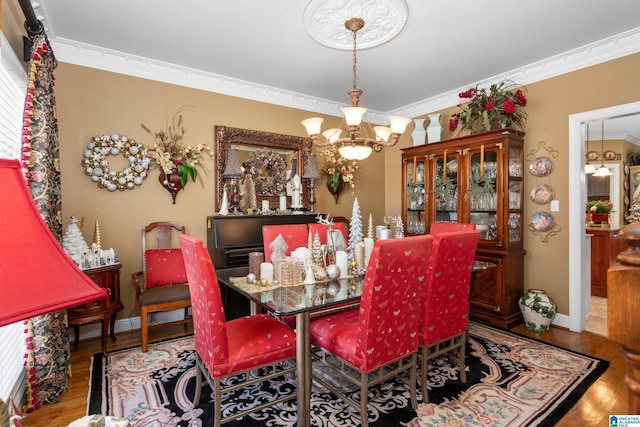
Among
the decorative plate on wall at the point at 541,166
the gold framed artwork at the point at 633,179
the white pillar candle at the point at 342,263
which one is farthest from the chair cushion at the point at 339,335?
the gold framed artwork at the point at 633,179

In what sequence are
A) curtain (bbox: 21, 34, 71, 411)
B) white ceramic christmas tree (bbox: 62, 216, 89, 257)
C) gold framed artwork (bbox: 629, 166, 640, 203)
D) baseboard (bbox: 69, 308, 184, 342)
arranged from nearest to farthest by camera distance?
curtain (bbox: 21, 34, 71, 411), white ceramic christmas tree (bbox: 62, 216, 89, 257), baseboard (bbox: 69, 308, 184, 342), gold framed artwork (bbox: 629, 166, 640, 203)

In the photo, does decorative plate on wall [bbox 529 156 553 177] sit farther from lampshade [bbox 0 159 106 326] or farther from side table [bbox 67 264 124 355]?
side table [bbox 67 264 124 355]

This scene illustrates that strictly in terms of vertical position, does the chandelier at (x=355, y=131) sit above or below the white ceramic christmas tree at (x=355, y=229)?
above

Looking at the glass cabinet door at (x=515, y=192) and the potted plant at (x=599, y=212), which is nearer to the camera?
the glass cabinet door at (x=515, y=192)

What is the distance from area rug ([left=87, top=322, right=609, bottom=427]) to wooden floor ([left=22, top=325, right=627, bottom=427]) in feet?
0.19

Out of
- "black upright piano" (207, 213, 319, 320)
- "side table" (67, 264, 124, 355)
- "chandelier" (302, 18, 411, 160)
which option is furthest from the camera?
"black upright piano" (207, 213, 319, 320)

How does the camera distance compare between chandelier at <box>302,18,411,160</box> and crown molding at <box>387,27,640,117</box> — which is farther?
crown molding at <box>387,27,640,117</box>

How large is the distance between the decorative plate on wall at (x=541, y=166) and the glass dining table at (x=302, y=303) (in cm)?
268

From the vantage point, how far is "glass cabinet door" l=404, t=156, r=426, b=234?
4379mm

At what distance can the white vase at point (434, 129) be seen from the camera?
4266 mm

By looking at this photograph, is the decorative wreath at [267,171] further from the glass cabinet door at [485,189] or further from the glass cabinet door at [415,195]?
the glass cabinet door at [485,189]

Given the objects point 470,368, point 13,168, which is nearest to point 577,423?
point 470,368

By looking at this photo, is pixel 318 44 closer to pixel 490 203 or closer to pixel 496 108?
pixel 496 108

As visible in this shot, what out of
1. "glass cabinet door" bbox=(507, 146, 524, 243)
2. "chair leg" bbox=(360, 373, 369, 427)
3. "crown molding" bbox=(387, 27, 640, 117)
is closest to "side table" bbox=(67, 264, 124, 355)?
"chair leg" bbox=(360, 373, 369, 427)
